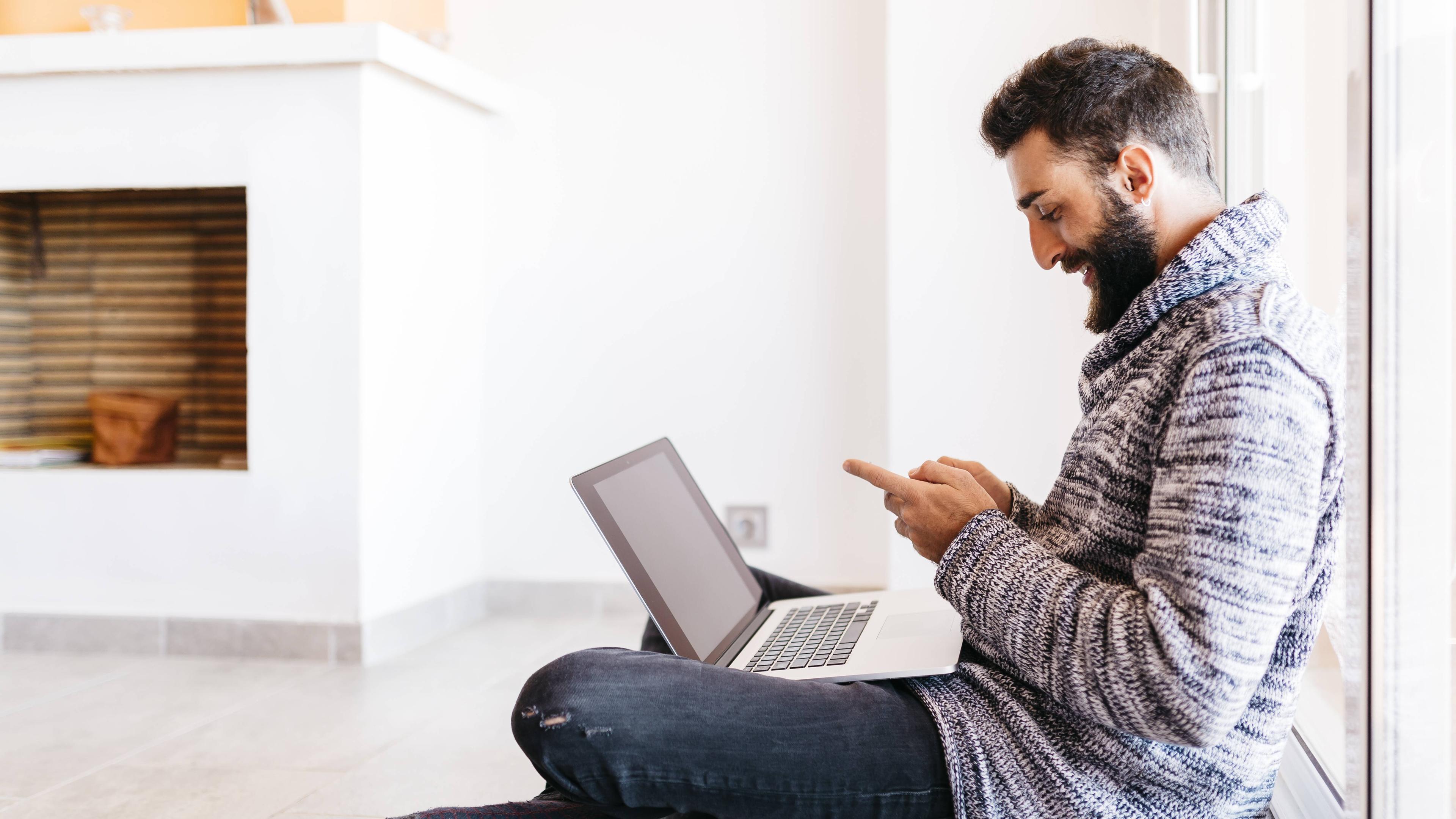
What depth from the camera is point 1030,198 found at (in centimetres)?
105

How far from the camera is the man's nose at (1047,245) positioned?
1064 mm

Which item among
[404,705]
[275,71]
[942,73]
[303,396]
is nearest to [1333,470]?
[404,705]

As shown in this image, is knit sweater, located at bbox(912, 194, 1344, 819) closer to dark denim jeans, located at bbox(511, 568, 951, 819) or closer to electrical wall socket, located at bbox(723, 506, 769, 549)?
dark denim jeans, located at bbox(511, 568, 951, 819)

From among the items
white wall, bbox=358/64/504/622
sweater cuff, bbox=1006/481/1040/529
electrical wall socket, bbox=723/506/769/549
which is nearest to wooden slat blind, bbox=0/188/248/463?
white wall, bbox=358/64/504/622

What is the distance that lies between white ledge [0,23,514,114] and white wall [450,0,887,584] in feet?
1.95

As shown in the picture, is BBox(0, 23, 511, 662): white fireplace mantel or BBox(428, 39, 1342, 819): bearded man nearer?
BBox(428, 39, 1342, 819): bearded man

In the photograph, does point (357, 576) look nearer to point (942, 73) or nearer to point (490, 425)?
point (490, 425)

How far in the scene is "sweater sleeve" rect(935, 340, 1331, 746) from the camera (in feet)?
2.58

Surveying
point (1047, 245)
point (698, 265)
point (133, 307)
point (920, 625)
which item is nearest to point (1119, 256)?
point (1047, 245)

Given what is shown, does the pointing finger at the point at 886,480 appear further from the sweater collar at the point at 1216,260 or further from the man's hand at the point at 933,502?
the sweater collar at the point at 1216,260

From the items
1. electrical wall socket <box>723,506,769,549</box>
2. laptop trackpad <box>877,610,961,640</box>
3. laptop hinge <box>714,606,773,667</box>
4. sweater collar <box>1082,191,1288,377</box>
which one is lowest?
electrical wall socket <box>723,506,769,549</box>

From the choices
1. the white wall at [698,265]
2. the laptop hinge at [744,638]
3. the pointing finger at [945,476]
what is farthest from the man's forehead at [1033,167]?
the white wall at [698,265]

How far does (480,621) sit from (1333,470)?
247 cm

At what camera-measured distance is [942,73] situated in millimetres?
2627
